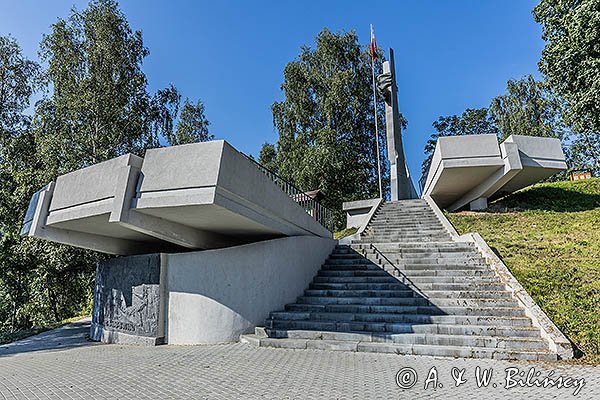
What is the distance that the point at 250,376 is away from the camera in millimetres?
4918

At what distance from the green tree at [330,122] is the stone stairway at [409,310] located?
13.4 m

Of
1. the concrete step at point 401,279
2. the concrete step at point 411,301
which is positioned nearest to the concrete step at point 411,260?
the concrete step at point 401,279

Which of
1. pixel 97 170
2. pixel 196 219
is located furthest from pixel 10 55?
pixel 196 219

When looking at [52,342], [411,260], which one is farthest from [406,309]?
[52,342]

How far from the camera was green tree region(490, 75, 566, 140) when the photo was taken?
31672 mm

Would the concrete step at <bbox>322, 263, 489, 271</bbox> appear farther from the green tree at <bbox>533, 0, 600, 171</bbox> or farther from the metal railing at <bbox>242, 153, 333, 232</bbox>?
the green tree at <bbox>533, 0, 600, 171</bbox>

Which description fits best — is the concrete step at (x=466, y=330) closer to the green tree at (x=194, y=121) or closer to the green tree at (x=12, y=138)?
the green tree at (x=12, y=138)

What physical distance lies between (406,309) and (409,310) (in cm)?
6

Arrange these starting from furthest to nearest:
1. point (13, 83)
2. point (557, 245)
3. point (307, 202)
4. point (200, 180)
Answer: point (13, 83) → point (307, 202) → point (557, 245) → point (200, 180)

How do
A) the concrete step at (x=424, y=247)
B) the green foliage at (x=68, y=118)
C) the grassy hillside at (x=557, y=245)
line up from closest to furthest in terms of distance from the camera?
the grassy hillside at (x=557, y=245) < the concrete step at (x=424, y=247) < the green foliage at (x=68, y=118)

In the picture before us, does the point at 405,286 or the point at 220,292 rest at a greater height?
the point at 405,286

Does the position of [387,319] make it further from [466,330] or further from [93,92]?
[93,92]

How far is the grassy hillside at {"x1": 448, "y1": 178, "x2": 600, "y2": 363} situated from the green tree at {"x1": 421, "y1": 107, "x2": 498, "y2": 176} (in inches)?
729

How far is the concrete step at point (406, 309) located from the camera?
665 centimetres
